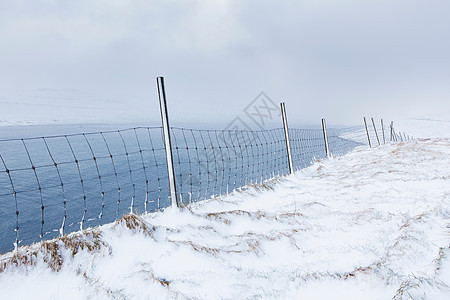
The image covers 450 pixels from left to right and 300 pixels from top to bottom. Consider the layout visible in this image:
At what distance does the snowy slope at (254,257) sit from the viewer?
160 centimetres

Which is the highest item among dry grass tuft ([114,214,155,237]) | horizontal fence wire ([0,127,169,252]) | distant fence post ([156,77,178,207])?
distant fence post ([156,77,178,207])

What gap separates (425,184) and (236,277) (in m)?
4.21

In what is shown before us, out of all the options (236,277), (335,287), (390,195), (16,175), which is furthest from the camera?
(16,175)

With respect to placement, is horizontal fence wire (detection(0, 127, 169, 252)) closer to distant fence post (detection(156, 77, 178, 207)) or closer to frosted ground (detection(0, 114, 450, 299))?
distant fence post (detection(156, 77, 178, 207))

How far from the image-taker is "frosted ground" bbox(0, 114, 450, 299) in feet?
5.25

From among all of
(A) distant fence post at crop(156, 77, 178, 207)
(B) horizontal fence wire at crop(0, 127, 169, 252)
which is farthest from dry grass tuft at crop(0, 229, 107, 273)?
(B) horizontal fence wire at crop(0, 127, 169, 252)

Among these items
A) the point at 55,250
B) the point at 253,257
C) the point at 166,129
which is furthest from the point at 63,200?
the point at 253,257

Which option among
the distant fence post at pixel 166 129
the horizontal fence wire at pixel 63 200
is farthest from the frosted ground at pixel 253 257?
the horizontal fence wire at pixel 63 200

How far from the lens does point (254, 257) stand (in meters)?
2.19

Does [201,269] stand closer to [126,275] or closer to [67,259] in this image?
[126,275]

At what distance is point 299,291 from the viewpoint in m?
1.61

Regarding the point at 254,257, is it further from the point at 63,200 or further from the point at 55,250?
the point at 63,200

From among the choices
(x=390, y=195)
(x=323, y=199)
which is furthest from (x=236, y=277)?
(x=390, y=195)

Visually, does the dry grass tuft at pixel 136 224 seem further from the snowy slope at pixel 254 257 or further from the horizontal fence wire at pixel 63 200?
the horizontal fence wire at pixel 63 200
